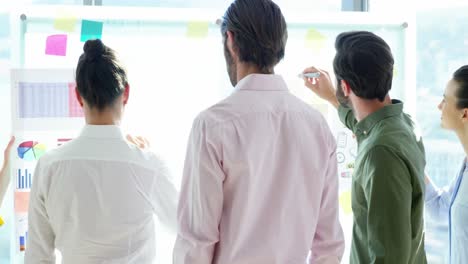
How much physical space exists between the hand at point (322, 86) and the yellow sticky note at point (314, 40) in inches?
7.1

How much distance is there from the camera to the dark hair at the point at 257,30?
1370 millimetres

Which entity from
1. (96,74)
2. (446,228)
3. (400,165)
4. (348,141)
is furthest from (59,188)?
(446,228)

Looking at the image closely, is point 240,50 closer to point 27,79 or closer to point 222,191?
point 222,191

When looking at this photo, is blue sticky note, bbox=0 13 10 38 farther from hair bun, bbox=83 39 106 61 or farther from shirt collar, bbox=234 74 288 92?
shirt collar, bbox=234 74 288 92

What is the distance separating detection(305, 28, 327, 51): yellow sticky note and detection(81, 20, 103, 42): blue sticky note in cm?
84

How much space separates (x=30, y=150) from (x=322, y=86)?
3.65ft

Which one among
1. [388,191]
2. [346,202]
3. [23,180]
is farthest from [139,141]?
[346,202]

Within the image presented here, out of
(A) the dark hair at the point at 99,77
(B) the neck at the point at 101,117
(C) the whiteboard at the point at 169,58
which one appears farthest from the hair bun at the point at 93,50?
(C) the whiteboard at the point at 169,58

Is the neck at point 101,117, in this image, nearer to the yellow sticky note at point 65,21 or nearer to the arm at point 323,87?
the yellow sticky note at point 65,21

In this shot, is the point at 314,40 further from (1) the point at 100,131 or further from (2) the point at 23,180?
(2) the point at 23,180

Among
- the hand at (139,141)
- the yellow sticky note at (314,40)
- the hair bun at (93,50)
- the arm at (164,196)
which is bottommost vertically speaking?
the arm at (164,196)

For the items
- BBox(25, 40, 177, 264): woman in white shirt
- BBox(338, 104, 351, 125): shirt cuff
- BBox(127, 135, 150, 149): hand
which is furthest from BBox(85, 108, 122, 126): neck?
BBox(338, 104, 351, 125): shirt cuff

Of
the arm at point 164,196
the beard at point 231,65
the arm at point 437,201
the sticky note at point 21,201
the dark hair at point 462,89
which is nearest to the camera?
the beard at point 231,65

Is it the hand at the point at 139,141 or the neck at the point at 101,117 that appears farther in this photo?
the hand at the point at 139,141
